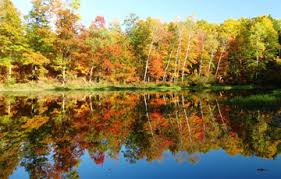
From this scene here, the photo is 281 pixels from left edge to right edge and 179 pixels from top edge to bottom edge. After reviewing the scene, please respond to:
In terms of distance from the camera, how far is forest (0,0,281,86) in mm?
52125

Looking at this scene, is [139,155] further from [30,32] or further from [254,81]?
[254,81]

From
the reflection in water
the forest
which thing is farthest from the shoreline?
the reflection in water

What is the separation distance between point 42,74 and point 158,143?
42209 mm

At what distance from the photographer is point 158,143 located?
13.5 metres

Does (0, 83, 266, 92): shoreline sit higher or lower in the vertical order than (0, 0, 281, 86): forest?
lower

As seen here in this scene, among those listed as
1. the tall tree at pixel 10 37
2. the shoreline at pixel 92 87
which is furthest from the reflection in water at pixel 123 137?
the tall tree at pixel 10 37

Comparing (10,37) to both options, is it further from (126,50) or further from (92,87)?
(126,50)

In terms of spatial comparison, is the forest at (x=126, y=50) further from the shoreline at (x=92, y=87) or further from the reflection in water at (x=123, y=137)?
the reflection in water at (x=123, y=137)

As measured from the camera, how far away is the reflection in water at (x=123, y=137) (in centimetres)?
1137

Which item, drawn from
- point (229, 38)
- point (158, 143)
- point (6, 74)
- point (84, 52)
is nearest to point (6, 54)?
point (6, 74)

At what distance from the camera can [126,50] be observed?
6272 centimetres

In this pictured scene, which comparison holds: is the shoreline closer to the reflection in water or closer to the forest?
the forest

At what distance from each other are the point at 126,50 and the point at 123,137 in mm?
48754

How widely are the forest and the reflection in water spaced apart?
29959mm
